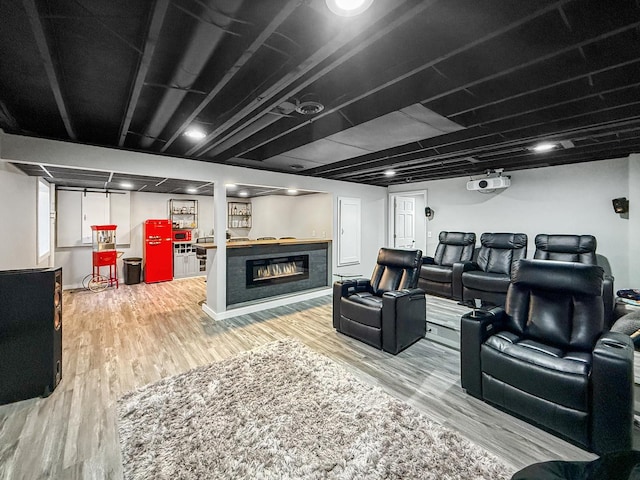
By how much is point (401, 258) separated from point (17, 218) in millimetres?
4865

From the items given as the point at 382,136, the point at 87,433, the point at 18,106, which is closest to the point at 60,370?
the point at 87,433

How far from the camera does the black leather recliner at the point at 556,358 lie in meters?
1.74

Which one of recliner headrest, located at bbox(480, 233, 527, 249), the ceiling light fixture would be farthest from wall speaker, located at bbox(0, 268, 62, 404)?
recliner headrest, located at bbox(480, 233, 527, 249)

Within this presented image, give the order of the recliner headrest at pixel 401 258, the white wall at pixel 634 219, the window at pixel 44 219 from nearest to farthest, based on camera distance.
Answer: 1. the recliner headrest at pixel 401 258
2. the white wall at pixel 634 219
3. the window at pixel 44 219

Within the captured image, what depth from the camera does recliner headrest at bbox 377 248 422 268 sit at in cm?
377

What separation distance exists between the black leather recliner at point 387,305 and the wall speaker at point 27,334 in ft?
9.68

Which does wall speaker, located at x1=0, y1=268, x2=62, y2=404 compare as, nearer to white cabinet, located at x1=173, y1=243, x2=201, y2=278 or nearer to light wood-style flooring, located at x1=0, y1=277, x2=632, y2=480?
light wood-style flooring, located at x1=0, y1=277, x2=632, y2=480

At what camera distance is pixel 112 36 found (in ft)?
5.11

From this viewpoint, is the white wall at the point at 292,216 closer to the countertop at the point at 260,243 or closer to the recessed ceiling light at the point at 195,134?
the countertop at the point at 260,243

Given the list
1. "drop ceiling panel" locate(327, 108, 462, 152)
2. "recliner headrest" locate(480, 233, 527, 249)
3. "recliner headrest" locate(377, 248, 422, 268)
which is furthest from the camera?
"recliner headrest" locate(480, 233, 527, 249)

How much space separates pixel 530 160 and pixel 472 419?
4299 mm

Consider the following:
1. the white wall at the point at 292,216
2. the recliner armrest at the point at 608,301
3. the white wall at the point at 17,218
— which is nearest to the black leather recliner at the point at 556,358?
the recliner armrest at the point at 608,301

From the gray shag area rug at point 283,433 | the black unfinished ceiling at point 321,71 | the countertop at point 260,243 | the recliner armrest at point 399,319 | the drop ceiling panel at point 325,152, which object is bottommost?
the gray shag area rug at point 283,433

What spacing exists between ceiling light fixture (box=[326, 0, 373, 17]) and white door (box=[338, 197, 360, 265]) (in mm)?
4922
